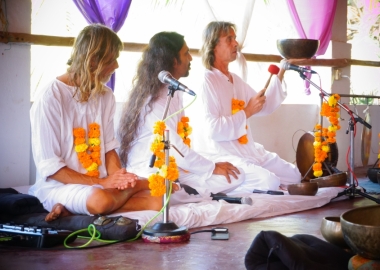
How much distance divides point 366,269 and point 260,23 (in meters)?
5.81

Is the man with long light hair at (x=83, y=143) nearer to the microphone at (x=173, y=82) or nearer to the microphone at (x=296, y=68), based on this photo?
the microphone at (x=173, y=82)

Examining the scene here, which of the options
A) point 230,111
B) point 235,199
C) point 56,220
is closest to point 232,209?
point 235,199

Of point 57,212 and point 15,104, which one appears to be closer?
point 57,212

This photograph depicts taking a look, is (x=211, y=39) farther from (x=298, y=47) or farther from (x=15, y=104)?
(x=15, y=104)

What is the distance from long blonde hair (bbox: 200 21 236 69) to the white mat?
133 centimetres

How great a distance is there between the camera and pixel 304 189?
553 cm

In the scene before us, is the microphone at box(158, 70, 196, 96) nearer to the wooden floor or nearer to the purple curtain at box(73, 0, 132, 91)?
the wooden floor

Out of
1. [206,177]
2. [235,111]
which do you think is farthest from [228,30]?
[206,177]

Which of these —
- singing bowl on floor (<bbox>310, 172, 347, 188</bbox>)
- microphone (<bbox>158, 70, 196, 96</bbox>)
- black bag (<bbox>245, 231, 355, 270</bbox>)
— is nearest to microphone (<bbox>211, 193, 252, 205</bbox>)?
singing bowl on floor (<bbox>310, 172, 347, 188</bbox>)

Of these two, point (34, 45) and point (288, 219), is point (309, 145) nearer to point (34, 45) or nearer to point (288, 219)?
point (288, 219)

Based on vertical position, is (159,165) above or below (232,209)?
above

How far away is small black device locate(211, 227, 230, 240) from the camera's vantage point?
409 centimetres

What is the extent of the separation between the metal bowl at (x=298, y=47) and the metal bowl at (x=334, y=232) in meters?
3.76

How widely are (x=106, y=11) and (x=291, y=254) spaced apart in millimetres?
3520
